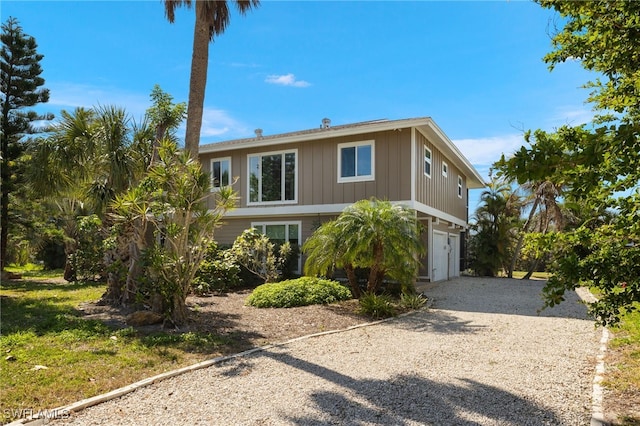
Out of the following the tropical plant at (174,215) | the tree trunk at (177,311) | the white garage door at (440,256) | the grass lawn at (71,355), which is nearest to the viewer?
the grass lawn at (71,355)

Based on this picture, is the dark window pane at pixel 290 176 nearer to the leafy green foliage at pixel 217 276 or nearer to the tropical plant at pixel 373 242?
the leafy green foliage at pixel 217 276

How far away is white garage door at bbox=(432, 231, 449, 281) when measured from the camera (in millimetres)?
16562

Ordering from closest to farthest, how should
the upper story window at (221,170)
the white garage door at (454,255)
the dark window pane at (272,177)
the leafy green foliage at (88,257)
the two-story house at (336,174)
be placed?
the two-story house at (336,174) → the leafy green foliage at (88,257) → the dark window pane at (272,177) → the upper story window at (221,170) → the white garage door at (454,255)

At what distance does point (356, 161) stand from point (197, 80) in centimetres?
674

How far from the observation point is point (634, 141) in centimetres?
265

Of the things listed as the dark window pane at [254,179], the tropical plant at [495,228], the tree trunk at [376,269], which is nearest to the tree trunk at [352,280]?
the tree trunk at [376,269]

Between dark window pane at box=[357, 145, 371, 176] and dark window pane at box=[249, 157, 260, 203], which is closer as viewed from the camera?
dark window pane at box=[357, 145, 371, 176]

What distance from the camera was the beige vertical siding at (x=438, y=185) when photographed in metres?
14.3

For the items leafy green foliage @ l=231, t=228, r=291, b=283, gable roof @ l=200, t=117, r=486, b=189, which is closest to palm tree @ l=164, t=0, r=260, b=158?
leafy green foliage @ l=231, t=228, r=291, b=283

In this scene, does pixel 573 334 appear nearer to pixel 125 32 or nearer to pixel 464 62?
pixel 464 62

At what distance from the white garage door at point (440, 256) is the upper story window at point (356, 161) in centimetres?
429

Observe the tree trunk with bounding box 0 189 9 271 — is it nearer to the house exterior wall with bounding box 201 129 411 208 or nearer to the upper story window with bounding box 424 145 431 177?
the house exterior wall with bounding box 201 129 411 208

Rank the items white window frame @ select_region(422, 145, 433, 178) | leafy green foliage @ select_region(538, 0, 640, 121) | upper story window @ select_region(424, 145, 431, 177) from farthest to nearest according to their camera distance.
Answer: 1. upper story window @ select_region(424, 145, 431, 177)
2. white window frame @ select_region(422, 145, 433, 178)
3. leafy green foliage @ select_region(538, 0, 640, 121)

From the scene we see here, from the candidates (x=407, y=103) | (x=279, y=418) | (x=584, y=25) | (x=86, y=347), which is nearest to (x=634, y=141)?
(x=584, y=25)
